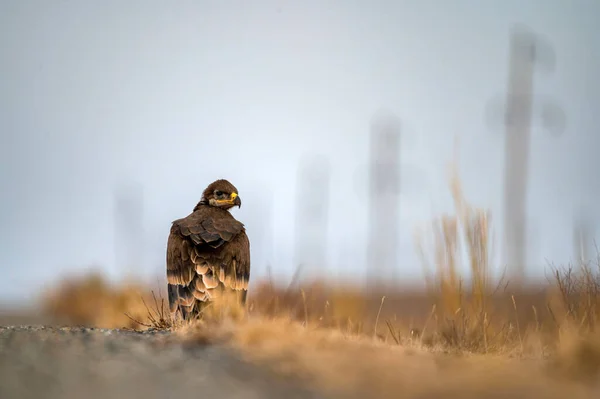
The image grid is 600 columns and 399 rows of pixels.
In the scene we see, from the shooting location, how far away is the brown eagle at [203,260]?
25.9ft

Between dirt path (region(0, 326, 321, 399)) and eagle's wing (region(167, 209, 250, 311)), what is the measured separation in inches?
61.2

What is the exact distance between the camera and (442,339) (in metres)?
7.73

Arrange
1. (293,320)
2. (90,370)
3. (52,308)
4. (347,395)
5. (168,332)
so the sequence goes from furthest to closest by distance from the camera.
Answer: (52,308) < (293,320) < (168,332) < (90,370) < (347,395)

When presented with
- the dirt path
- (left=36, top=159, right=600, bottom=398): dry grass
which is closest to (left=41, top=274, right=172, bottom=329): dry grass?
(left=36, top=159, right=600, bottom=398): dry grass

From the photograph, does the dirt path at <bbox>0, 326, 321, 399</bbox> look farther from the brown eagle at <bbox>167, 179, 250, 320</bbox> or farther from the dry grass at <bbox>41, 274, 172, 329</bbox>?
the dry grass at <bbox>41, 274, 172, 329</bbox>

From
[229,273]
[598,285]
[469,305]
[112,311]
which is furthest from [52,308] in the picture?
[598,285]

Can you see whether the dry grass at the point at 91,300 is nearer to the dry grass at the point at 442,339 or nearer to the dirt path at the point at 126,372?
the dry grass at the point at 442,339

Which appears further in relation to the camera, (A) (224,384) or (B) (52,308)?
(B) (52,308)

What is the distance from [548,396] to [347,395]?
1313 mm

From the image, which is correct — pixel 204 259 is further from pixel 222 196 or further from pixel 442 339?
pixel 442 339

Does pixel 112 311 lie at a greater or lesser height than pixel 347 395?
lesser

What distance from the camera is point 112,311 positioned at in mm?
12555

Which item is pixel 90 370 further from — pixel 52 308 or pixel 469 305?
pixel 52 308

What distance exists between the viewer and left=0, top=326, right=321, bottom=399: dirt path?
4859 millimetres
